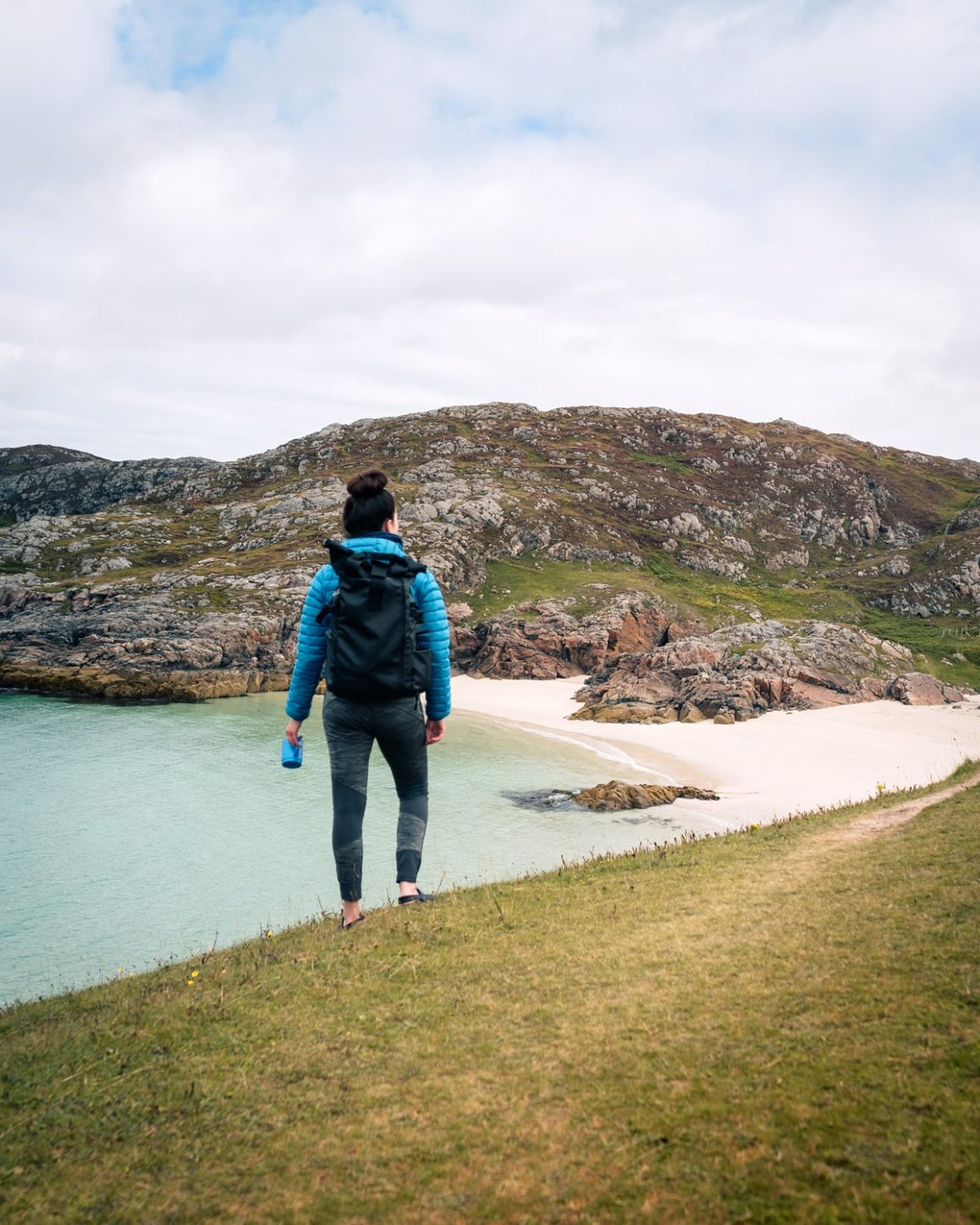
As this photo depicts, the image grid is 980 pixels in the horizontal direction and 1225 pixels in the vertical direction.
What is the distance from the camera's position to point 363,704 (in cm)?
721

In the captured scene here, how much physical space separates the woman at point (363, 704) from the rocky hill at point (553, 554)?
4290 cm

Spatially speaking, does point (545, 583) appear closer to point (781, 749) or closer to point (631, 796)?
point (781, 749)

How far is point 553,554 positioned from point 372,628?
275 ft

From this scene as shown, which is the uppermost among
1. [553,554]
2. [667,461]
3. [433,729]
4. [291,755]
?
[667,461]

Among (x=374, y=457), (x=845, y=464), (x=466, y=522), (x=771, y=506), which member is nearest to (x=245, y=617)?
(x=466, y=522)

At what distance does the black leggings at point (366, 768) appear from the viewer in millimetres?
7266

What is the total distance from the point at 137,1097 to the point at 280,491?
10966 cm

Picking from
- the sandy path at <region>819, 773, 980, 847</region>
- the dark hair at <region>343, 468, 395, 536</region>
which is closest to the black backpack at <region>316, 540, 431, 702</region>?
the dark hair at <region>343, 468, 395, 536</region>

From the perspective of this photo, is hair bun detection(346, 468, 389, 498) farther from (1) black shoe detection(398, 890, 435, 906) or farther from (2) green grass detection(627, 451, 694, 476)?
(2) green grass detection(627, 451, 694, 476)

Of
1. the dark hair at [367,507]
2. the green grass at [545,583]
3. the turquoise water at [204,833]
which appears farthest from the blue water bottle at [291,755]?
the green grass at [545,583]

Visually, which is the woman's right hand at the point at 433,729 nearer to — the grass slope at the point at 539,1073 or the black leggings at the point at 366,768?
the black leggings at the point at 366,768

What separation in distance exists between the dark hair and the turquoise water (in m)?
9.56

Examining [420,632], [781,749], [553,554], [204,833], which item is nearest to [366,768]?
[420,632]

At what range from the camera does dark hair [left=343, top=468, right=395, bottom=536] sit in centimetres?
744
